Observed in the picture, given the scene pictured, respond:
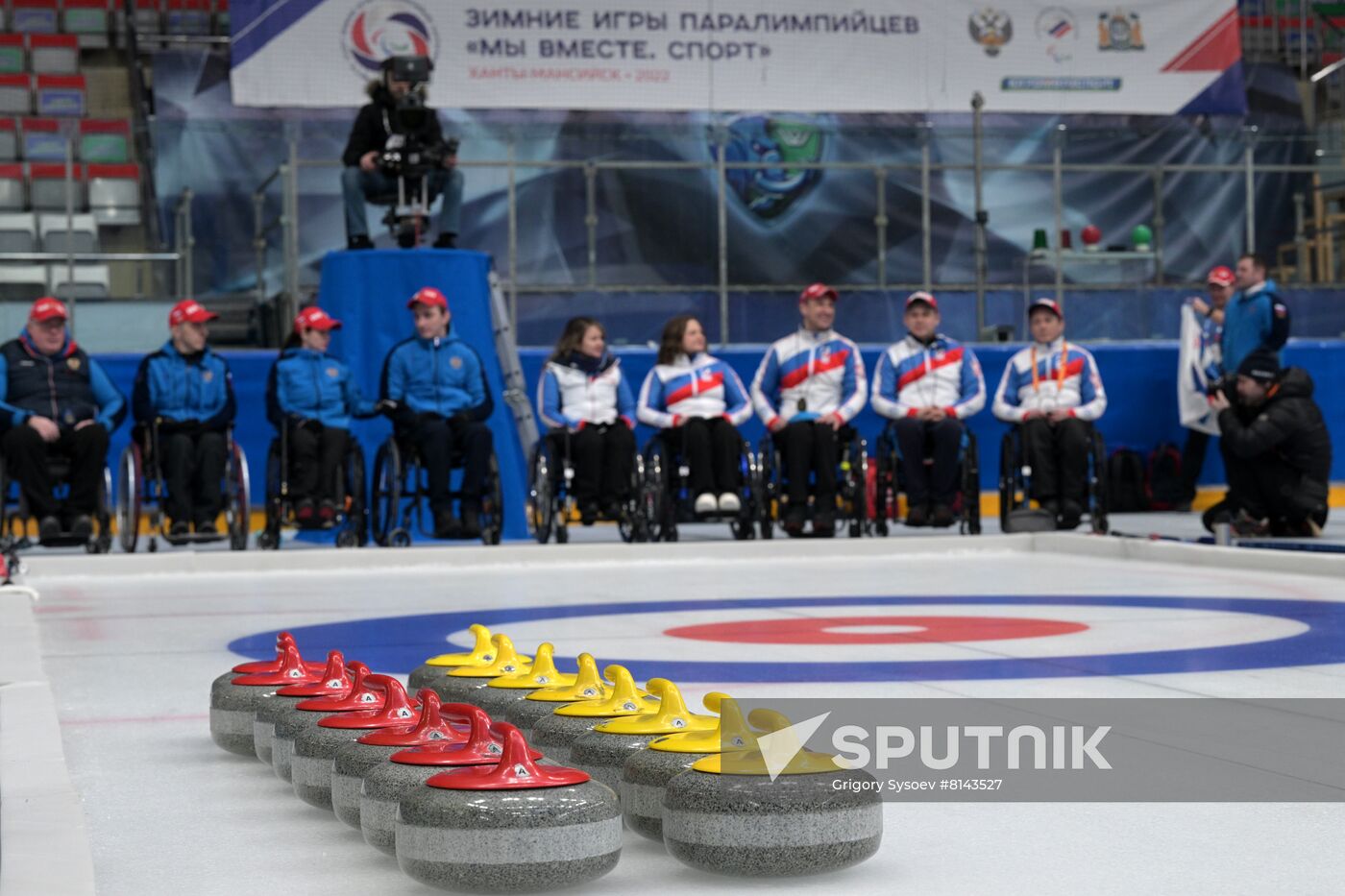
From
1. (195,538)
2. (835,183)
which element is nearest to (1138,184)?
(835,183)

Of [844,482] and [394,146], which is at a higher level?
[394,146]

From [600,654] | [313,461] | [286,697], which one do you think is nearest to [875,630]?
[600,654]

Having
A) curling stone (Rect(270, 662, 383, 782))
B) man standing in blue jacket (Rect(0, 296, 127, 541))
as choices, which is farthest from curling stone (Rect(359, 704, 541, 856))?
man standing in blue jacket (Rect(0, 296, 127, 541))

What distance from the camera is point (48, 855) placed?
133cm

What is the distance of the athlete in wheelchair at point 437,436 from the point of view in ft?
20.9

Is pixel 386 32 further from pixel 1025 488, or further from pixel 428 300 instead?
pixel 1025 488

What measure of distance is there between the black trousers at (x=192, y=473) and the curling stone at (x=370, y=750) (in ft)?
16.2

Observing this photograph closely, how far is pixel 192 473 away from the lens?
6.39 m

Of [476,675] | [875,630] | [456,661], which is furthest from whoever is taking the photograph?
[875,630]

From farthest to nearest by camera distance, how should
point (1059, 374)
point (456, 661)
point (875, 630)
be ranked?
point (1059, 374)
point (875, 630)
point (456, 661)

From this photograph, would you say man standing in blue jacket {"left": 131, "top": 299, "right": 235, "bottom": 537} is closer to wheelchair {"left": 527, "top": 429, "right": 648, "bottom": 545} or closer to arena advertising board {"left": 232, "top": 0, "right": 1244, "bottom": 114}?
wheelchair {"left": 527, "top": 429, "right": 648, "bottom": 545}

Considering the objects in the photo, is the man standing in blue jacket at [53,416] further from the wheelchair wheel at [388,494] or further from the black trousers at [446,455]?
the black trousers at [446,455]

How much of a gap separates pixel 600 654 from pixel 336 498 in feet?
11.4

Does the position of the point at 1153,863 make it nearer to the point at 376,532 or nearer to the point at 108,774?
the point at 108,774
